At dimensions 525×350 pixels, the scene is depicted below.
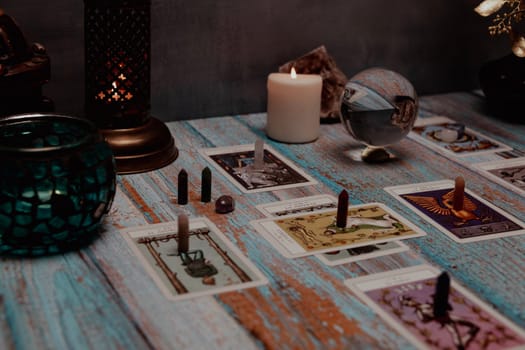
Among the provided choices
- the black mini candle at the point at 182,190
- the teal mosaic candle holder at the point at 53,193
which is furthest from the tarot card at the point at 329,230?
the teal mosaic candle holder at the point at 53,193

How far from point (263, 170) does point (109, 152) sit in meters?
0.35

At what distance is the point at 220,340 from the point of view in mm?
859

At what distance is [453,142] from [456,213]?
0.34 metres

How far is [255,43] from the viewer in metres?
1.57

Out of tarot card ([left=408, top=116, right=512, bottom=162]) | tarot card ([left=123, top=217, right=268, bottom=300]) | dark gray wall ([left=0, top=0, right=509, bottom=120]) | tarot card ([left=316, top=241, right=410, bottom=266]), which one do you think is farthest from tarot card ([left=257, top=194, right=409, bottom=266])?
dark gray wall ([left=0, top=0, right=509, bottom=120])

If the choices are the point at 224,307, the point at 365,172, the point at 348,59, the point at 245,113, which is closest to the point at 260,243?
the point at 224,307

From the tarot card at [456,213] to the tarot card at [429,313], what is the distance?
14cm

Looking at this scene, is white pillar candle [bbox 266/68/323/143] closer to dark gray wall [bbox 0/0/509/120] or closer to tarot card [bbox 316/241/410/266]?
dark gray wall [bbox 0/0/509/120]

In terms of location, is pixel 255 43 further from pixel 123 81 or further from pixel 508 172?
pixel 508 172

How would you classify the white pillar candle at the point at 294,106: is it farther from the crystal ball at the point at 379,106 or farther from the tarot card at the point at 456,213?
the tarot card at the point at 456,213

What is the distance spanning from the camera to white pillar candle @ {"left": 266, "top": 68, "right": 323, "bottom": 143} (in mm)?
1408

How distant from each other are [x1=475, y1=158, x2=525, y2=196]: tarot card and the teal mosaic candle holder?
26.1 inches

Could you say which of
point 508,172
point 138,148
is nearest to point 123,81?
point 138,148

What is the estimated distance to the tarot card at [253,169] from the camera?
128 cm
